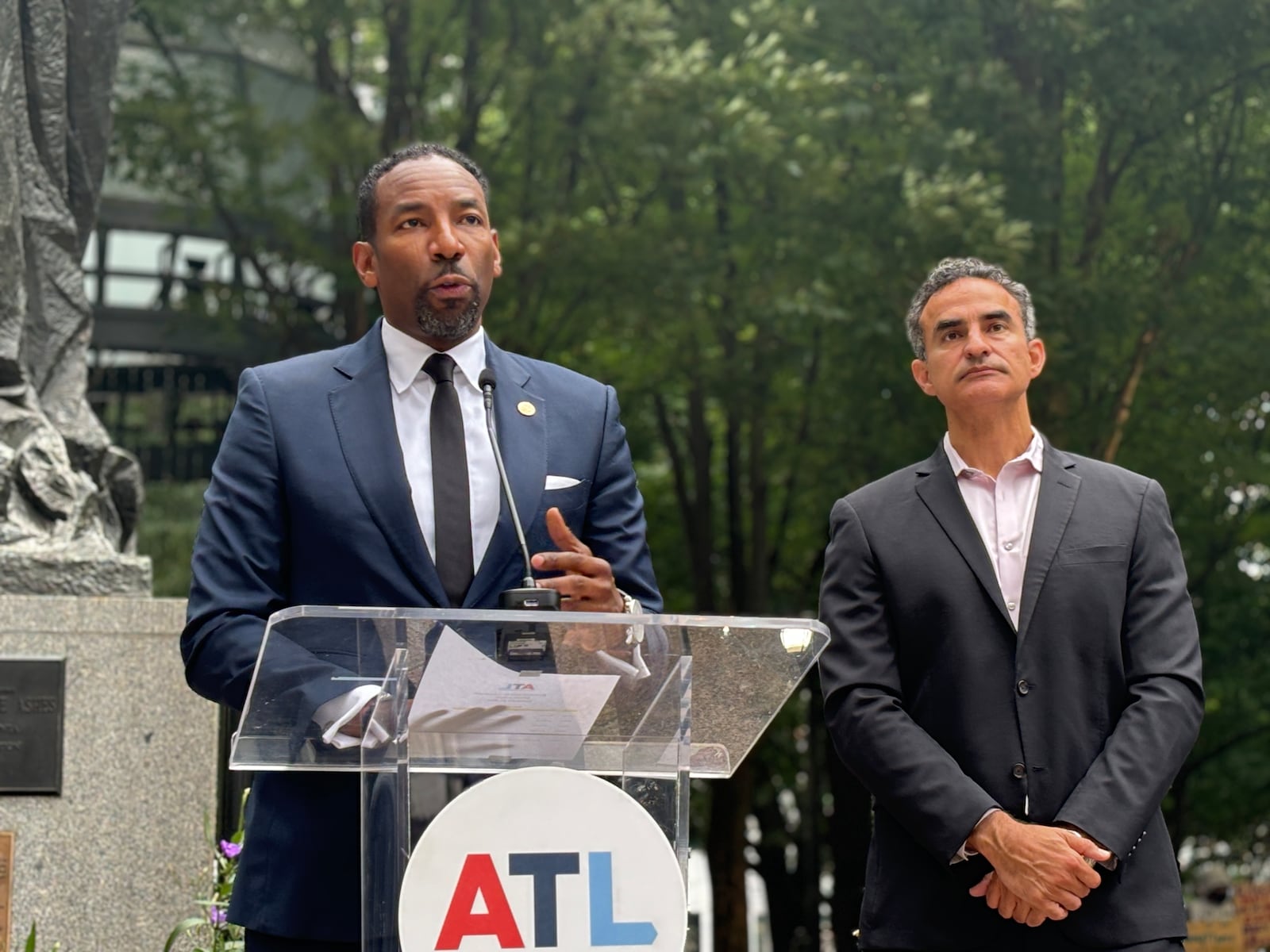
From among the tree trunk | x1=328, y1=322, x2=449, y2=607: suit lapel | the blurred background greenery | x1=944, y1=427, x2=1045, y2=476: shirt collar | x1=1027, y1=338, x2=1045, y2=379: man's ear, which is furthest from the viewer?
the tree trunk

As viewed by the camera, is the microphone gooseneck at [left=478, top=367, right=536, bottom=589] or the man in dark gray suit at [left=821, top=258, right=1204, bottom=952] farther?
the man in dark gray suit at [left=821, top=258, right=1204, bottom=952]

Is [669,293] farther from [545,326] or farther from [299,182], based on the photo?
[299,182]

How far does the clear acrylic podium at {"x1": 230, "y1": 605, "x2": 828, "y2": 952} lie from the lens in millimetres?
2717

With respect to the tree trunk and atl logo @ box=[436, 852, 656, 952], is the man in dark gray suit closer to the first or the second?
atl logo @ box=[436, 852, 656, 952]

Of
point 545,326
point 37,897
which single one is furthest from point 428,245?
point 545,326

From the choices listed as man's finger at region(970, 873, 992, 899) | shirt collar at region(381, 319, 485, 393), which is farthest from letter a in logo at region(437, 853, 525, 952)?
man's finger at region(970, 873, 992, 899)

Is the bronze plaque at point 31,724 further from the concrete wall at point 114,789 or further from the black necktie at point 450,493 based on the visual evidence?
the black necktie at point 450,493

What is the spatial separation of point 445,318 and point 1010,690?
1.56 meters

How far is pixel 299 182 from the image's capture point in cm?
1483

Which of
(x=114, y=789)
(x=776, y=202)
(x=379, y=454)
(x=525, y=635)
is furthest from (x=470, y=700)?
(x=776, y=202)

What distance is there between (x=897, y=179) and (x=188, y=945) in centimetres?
908

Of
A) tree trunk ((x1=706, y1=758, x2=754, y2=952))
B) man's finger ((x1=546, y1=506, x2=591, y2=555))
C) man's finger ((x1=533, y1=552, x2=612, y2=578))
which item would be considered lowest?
tree trunk ((x1=706, y1=758, x2=754, y2=952))

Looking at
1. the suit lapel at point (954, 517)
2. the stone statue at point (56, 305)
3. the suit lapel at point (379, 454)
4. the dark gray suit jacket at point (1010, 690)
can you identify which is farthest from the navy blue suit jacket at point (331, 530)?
→ the stone statue at point (56, 305)

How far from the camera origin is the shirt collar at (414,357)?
3662mm
